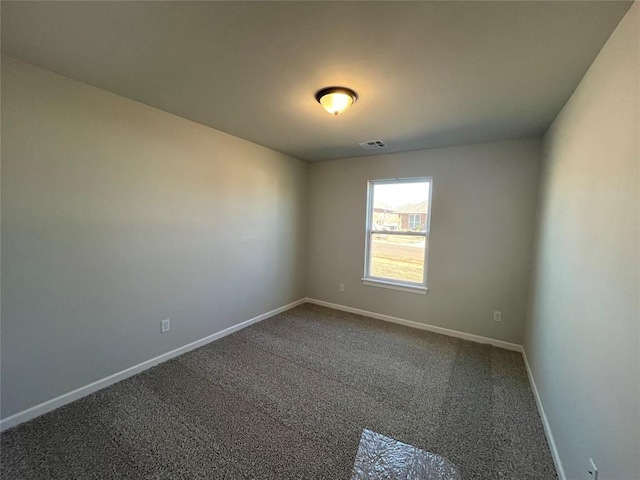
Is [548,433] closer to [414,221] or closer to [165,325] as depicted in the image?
[414,221]

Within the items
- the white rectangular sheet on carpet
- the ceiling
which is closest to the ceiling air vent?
the ceiling

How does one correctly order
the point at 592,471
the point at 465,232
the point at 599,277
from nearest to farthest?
1. the point at 592,471
2. the point at 599,277
3. the point at 465,232

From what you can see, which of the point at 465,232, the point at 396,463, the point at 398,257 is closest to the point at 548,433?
the point at 396,463

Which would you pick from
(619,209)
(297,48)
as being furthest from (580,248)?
(297,48)

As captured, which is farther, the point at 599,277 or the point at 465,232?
the point at 465,232

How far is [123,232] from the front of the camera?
89.5 inches

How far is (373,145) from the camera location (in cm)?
336

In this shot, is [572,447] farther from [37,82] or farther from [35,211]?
[37,82]

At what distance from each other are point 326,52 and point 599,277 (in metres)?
1.87

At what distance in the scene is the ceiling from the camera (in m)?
1.25

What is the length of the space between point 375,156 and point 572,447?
11.2ft

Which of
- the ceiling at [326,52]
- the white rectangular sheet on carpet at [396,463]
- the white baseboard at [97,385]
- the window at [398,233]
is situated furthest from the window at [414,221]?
the white baseboard at [97,385]

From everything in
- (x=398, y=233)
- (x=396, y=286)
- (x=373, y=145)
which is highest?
(x=373, y=145)

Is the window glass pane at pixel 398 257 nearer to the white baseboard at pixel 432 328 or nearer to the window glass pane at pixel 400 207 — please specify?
the window glass pane at pixel 400 207
